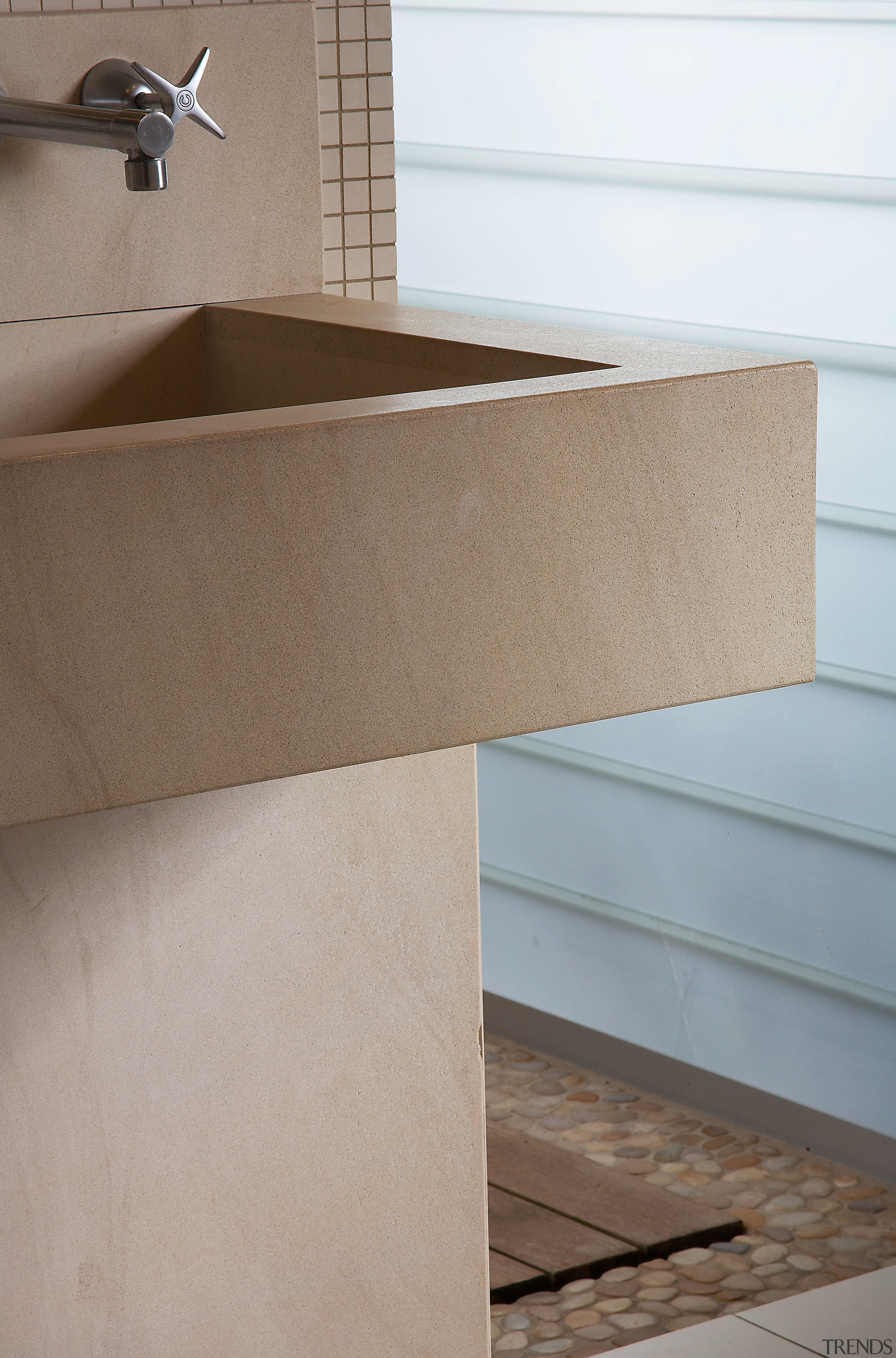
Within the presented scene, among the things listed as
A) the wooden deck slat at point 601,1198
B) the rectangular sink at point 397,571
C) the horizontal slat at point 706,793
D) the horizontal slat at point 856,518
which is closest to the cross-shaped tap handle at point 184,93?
the rectangular sink at point 397,571

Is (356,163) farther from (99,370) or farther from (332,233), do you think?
(99,370)

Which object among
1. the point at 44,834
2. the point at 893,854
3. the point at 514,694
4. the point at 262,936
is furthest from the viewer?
the point at 893,854

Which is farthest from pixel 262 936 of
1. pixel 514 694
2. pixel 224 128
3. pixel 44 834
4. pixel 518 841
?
pixel 518 841

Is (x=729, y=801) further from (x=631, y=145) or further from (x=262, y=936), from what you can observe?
(x=262, y=936)

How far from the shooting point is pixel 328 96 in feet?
4.94

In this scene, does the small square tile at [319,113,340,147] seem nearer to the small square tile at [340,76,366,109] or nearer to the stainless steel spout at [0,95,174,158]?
the small square tile at [340,76,366,109]

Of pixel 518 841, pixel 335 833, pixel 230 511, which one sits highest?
pixel 230 511

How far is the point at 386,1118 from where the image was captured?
1533 mm

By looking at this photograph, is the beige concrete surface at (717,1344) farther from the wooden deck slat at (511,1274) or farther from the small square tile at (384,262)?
the small square tile at (384,262)

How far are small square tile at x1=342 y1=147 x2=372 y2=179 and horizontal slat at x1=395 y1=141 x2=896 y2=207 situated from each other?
781 millimetres

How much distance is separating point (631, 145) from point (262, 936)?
1341 mm

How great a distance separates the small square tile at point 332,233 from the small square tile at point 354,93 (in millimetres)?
94

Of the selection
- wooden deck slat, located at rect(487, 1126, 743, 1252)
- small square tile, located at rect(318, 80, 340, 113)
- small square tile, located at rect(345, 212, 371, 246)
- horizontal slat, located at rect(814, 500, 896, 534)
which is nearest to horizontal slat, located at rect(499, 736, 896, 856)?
horizontal slat, located at rect(814, 500, 896, 534)

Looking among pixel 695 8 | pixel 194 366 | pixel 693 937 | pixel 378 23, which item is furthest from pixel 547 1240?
pixel 695 8
